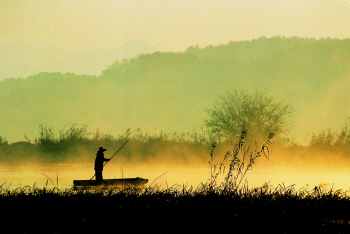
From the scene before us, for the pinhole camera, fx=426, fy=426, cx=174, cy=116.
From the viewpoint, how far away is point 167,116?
78562 mm

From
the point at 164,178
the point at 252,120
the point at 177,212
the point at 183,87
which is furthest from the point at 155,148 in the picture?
the point at 183,87

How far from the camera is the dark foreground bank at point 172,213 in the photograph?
870cm

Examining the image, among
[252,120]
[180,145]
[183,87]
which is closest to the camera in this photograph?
[180,145]

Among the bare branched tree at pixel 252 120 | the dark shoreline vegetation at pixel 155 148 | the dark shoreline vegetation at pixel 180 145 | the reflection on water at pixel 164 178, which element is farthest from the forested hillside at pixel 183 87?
the reflection on water at pixel 164 178

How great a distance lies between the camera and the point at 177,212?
30.6 feet

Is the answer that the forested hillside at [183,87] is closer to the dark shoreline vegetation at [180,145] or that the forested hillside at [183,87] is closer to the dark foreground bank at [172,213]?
the dark shoreline vegetation at [180,145]

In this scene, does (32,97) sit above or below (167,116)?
above

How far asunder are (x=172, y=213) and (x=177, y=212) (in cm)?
11

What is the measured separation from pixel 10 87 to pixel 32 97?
10997 mm

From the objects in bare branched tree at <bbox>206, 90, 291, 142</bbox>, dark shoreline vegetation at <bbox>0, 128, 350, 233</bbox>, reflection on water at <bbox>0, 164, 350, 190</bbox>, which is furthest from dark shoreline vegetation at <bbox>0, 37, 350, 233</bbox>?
reflection on water at <bbox>0, 164, 350, 190</bbox>

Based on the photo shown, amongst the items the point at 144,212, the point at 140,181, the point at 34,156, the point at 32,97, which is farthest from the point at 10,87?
the point at 144,212

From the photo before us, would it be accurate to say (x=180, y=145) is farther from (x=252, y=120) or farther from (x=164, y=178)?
(x=164, y=178)

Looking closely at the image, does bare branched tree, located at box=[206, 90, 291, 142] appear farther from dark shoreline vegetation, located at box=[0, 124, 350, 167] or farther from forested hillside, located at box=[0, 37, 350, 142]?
forested hillside, located at box=[0, 37, 350, 142]

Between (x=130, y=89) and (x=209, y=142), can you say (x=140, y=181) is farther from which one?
(x=130, y=89)
